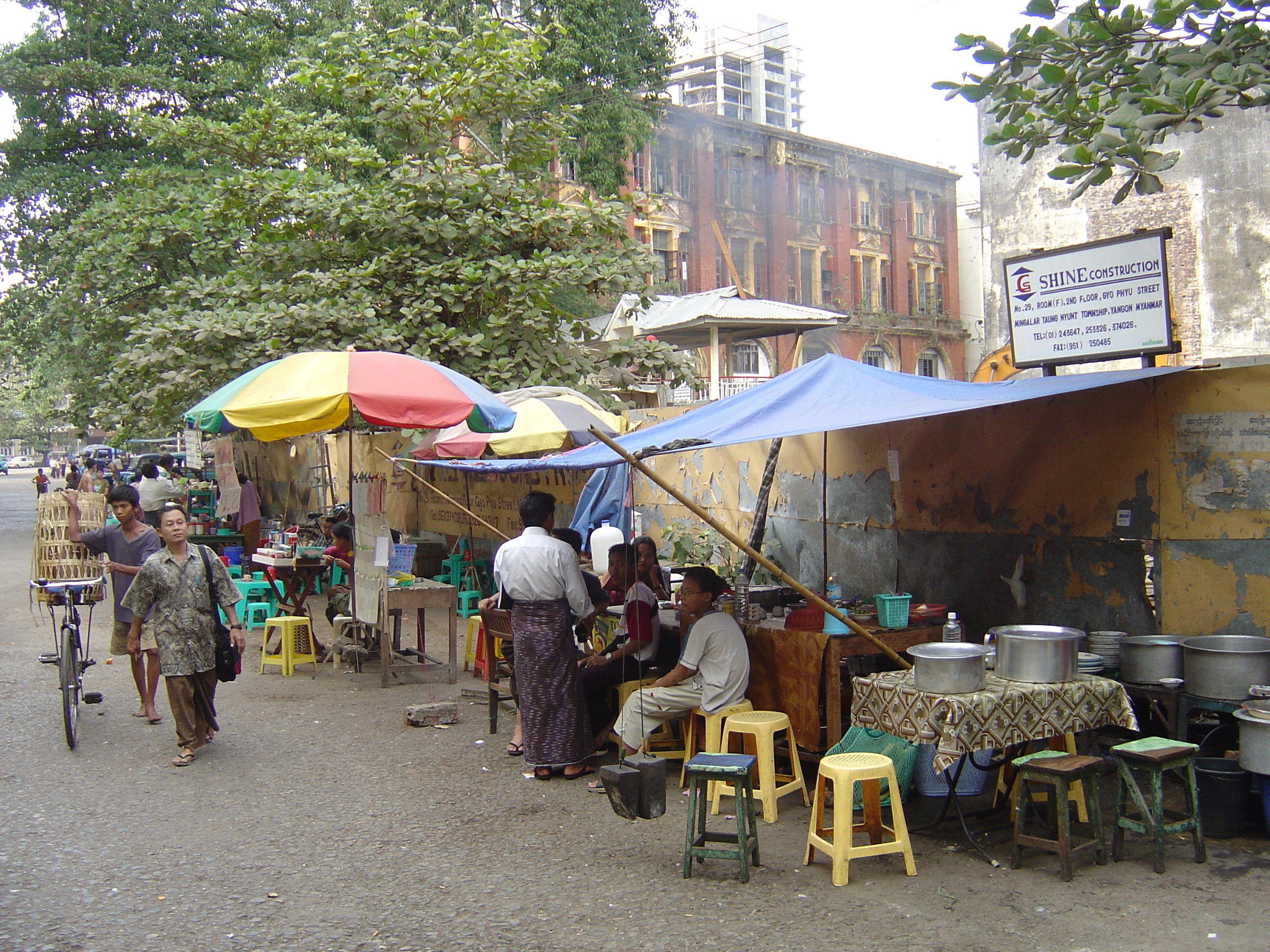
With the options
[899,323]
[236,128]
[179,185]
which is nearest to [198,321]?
[236,128]

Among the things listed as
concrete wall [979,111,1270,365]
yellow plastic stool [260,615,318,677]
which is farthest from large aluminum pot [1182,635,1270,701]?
concrete wall [979,111,1270,365]

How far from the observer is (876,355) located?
4425 centimetres

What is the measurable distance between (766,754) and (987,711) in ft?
4.11

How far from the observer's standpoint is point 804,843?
5340 mm

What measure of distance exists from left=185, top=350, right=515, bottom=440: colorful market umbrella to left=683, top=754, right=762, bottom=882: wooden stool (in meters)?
3.87

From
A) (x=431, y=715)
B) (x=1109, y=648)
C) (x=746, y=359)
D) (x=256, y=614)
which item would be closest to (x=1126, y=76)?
(x=1109, y=648)

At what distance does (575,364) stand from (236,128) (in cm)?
602

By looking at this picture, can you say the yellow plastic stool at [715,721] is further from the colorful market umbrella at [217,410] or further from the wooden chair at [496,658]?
the colorful market umbrella at [217,410]

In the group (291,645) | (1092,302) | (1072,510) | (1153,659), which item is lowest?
(291,645)

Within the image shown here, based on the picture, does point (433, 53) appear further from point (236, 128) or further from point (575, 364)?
point (575, 364)

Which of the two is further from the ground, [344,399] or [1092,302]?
[1092,302]

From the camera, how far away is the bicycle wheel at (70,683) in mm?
7133

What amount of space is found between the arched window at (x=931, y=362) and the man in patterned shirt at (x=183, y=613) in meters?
41.3

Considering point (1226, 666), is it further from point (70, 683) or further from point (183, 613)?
point (70, 683)
